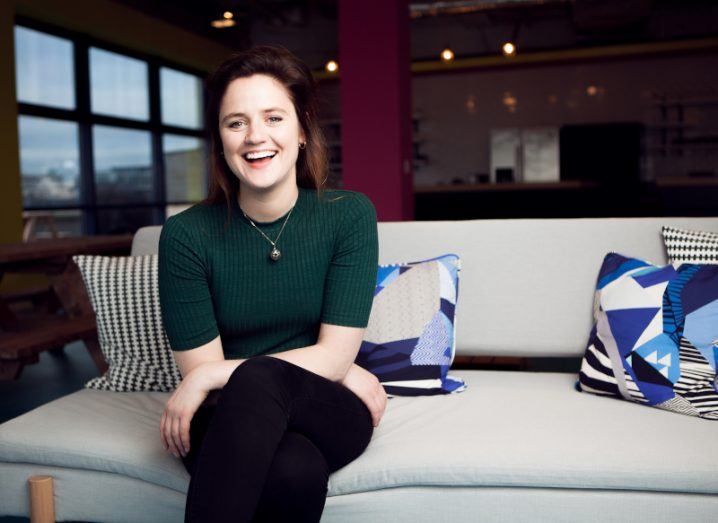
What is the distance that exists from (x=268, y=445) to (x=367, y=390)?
0.39 meters

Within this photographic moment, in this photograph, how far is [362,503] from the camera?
4.72ft

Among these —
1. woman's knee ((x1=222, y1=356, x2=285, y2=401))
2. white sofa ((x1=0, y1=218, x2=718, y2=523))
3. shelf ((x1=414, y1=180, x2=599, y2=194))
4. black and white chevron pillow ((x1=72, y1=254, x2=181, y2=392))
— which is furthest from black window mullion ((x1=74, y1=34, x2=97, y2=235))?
woman's knee ((x1=222, y1=356, x2=285, y2=401))

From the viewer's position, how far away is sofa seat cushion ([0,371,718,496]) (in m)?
1.37

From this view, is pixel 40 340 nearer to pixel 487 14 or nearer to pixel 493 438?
pixel 493 438

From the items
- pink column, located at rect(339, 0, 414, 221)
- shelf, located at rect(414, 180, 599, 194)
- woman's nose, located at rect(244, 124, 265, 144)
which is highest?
pink column, located at rect(339, 0, 414, 221)

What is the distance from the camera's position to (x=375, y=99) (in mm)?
4496

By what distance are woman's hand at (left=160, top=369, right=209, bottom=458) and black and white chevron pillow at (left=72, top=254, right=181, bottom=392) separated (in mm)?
575

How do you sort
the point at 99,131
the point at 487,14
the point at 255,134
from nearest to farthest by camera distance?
the point at 255,134, the point at 99,131, the point at 487,14

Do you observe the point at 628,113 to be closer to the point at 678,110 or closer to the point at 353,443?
the point at 678,110

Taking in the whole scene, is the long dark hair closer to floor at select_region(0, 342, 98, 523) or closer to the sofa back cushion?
the sofa back cushion

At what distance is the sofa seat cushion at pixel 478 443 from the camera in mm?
1374

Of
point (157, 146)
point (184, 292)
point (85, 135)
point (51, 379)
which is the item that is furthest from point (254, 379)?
point (157, 146)

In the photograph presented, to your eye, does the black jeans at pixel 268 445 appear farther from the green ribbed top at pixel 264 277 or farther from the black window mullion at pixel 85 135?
the black window mullion at pixel 85 135

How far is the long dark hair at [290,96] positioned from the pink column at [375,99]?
2872 mm
